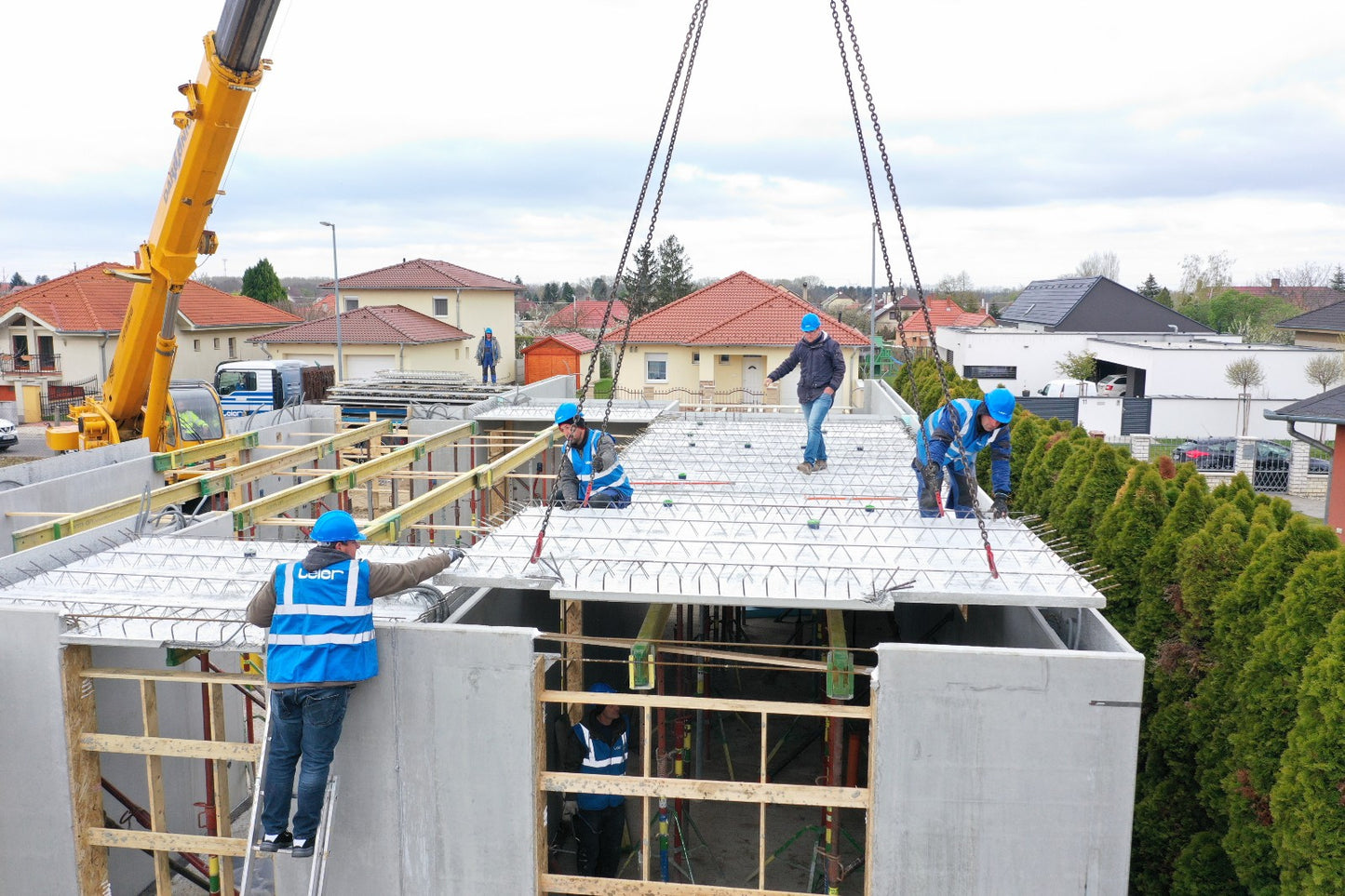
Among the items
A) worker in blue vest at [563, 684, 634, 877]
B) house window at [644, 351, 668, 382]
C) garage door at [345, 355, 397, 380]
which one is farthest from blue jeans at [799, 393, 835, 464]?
garage door at [345, 355, 397, 380]

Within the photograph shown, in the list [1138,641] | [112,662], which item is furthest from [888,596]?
[112,662]

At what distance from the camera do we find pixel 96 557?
29.4 ft

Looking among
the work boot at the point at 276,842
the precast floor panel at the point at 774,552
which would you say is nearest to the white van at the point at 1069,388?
the precast floor panel at the point at 774,552

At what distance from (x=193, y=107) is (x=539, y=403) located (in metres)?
9.99

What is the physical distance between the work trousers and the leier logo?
342 centimetres

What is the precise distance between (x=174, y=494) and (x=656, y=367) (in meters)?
29.1

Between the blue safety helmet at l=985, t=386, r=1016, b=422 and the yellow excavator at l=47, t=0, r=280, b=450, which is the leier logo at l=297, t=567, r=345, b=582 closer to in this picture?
the blue safety helmet at l=985, t=386, r=1016, b=422

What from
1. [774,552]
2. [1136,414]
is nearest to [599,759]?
[774,552]

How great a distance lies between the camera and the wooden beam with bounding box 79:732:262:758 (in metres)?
7.09

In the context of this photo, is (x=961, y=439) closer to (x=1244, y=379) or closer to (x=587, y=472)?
(x=587, y=472)

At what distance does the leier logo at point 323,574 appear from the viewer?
6.32 metres

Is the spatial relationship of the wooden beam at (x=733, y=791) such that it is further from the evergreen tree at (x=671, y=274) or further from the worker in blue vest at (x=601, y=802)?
the evergreen tree at (x=671, y=274)

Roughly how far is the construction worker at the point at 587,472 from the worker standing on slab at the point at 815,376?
9.23ft

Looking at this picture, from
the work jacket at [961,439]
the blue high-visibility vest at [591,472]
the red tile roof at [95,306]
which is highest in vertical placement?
the red tile roof at [95,306]
